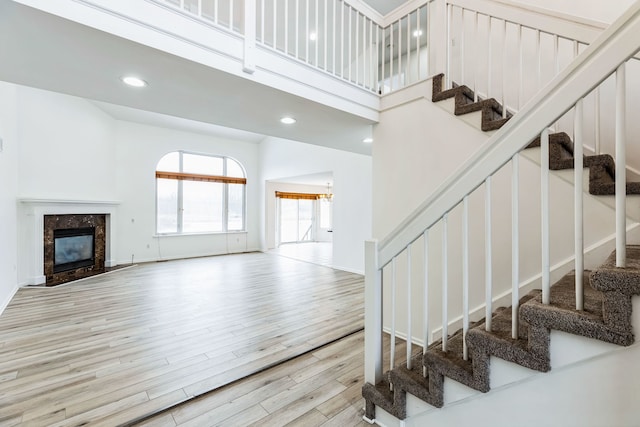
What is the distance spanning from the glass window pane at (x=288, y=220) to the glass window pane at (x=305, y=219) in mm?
197

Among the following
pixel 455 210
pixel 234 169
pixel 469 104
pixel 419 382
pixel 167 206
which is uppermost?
pixel 234 169

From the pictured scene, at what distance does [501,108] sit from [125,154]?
7.43m

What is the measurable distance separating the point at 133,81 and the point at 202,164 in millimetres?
6012

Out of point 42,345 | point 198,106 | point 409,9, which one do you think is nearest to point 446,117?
point 409,9

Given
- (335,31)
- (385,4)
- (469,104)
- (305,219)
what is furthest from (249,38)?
(305,219)

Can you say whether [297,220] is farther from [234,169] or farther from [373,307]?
[373,307]

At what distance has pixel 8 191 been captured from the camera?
396 cm

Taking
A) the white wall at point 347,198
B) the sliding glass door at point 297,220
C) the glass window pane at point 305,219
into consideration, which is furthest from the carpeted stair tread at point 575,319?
the glass window pane at point 305,219

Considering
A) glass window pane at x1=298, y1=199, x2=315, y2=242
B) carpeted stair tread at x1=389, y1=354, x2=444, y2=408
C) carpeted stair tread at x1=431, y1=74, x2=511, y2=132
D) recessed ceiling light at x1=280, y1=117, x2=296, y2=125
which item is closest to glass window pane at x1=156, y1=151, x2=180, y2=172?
glass window pane at x1=298, y1=199, x2=315, y2=242

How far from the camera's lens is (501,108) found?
232 centimetres

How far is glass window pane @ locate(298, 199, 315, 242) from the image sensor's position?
11.0 meters

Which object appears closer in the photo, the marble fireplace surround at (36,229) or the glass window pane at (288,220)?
the marble fireplace surround at (36,229)

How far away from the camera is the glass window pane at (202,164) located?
25.0ft

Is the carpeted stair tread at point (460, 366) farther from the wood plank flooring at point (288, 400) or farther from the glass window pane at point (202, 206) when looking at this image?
the glass window pane at point (202, 206)
